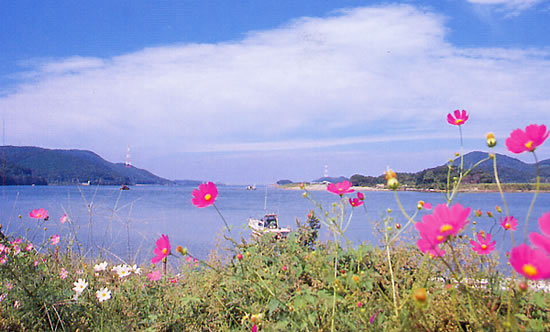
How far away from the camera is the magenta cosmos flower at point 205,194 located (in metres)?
1.49

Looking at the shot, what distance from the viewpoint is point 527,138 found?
3.33ft

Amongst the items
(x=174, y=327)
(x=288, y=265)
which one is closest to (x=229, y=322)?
(x=174, y=327)

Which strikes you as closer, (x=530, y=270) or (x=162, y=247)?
(x=530, y=270)

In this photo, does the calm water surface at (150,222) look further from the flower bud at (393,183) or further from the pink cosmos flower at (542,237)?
the pink cosmos flower at (542,237)

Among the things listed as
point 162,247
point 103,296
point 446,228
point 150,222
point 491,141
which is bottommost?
point 150,222

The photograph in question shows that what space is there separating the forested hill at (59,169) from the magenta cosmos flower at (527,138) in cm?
5810

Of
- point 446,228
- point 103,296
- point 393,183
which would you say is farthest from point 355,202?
point 103,296

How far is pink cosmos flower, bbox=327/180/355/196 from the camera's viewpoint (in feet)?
4.83

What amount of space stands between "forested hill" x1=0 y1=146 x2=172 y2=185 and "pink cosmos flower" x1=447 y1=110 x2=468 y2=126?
189ft

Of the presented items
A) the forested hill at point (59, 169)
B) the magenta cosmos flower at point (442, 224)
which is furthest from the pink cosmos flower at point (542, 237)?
the forested hill at point (59, 169)

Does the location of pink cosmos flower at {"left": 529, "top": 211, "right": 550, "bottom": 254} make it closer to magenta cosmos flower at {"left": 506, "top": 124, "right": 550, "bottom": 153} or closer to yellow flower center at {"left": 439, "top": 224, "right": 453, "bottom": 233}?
yellow flower center at {"left": 439, "top": 224, "right": 453, "bottom": 233}

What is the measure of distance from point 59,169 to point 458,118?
78.3 metres

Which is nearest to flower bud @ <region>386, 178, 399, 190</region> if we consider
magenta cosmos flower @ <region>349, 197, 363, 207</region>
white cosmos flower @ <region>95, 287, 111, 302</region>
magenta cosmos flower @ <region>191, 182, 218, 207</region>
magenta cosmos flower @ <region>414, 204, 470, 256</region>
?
magenta cosmos flower @ <region>414, 204, 470, 256</region>

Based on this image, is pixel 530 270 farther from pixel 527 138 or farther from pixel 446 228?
pixel 527 138
